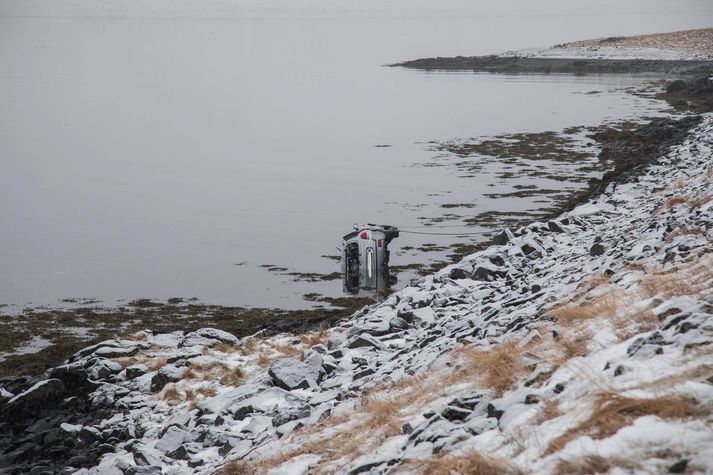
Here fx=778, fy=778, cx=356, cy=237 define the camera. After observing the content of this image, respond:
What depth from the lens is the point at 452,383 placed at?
25.3ft

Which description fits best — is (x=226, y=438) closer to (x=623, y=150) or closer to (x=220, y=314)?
(x=220, y=314)

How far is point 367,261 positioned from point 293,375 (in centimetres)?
1227

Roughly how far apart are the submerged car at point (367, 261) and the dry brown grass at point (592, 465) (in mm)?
18625

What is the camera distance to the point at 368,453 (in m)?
6.55

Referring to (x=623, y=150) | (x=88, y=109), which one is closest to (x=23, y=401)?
(x=623, y=150)

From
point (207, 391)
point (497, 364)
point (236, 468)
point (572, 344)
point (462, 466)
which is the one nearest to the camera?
point (462, 466)

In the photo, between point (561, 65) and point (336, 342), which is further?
point (561, 65)

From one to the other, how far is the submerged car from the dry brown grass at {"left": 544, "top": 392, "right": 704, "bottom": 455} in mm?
18256

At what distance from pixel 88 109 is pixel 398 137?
116ft

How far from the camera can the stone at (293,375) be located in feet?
36.5

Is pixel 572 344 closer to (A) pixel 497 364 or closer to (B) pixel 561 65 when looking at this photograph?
(A) pixel 497 364

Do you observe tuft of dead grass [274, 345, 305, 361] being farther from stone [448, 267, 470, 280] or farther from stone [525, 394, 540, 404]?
stone [525, 394, 540, 404]

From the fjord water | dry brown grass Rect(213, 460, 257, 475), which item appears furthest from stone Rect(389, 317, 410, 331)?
the fjord water

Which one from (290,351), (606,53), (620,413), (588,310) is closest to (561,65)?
(606,53)
